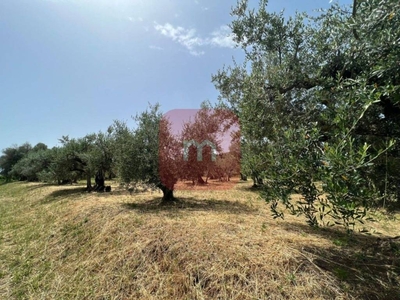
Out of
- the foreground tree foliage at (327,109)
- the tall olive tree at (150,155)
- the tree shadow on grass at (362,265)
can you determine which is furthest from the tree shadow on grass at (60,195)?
the tree shadow on grass at (362,265)

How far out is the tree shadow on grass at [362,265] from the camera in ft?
11.6

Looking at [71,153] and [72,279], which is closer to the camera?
[72,279]

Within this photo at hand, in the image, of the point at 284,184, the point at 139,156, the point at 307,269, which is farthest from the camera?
the point at 139,156

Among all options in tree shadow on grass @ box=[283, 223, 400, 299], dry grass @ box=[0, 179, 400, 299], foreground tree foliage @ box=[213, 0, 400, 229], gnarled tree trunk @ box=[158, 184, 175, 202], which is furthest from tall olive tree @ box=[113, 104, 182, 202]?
tree shadow on grass @ box=[283, 223, 400, 299]

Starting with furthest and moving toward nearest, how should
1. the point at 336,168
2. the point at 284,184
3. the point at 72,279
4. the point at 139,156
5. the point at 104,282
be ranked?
the point at 139,156 → the point at 72,279 → the point at 104,282 → the point at 284,184 → the point at 336,168

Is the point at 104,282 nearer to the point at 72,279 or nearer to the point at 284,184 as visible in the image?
the point at 72,279

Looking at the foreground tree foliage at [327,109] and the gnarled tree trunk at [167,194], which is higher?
the foreground tree foliage at [327,109]

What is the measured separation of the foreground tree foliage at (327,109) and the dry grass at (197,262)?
1.24m

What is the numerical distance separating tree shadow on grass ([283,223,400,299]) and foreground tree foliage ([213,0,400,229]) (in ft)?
3.96

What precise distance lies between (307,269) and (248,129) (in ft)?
10.5

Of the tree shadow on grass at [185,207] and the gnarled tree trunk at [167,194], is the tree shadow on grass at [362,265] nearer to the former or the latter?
the tree shadow on grass at [185,207]

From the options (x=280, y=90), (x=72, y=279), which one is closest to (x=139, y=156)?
(x=72, y=279)

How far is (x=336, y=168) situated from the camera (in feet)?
7.81

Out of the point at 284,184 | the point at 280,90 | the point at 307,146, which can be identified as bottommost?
the point at 284,184
